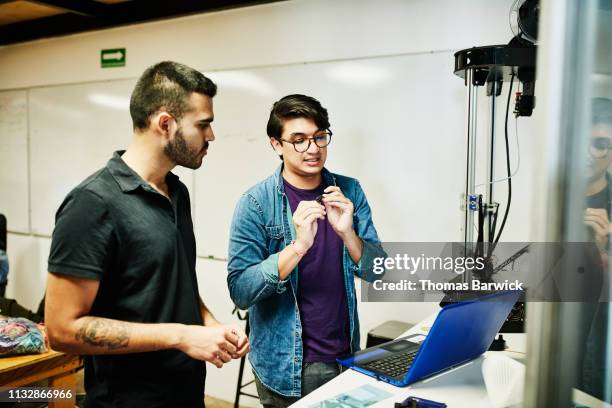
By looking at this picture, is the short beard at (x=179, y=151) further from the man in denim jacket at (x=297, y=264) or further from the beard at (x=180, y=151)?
the man in denim jacket at (x=297, y=264)

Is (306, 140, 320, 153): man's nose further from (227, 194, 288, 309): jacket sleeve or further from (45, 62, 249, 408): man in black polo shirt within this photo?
(45, 62, 249, 408): man in black polo shirt

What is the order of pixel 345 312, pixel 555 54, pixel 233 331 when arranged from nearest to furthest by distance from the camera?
pixel 555 54, pixel 233 331, pixel 345 312

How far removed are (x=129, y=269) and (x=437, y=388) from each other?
87 cm

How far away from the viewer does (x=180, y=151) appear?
142cm

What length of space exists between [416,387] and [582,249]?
37.4 inches

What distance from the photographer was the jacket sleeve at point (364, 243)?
1688 mm

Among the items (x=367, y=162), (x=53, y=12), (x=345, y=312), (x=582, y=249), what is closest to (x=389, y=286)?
(x=367, y=162)

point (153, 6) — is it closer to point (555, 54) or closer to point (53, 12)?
point (53, 12)

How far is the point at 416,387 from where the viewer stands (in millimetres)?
1285

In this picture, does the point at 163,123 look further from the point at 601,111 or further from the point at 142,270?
the point at 601,111

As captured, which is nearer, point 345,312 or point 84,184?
point 84,184

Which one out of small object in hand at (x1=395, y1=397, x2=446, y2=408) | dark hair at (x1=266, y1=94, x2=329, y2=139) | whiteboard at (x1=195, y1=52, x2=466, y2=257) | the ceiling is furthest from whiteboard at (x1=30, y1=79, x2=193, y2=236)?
small object in hand at (x1=395, y1=397, x2=446, y2=408)

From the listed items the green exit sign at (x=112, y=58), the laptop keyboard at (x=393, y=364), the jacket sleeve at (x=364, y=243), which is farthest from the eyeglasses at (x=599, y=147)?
the green exit sign at (x=112, y=58)

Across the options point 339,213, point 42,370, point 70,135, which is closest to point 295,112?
point 339,213
